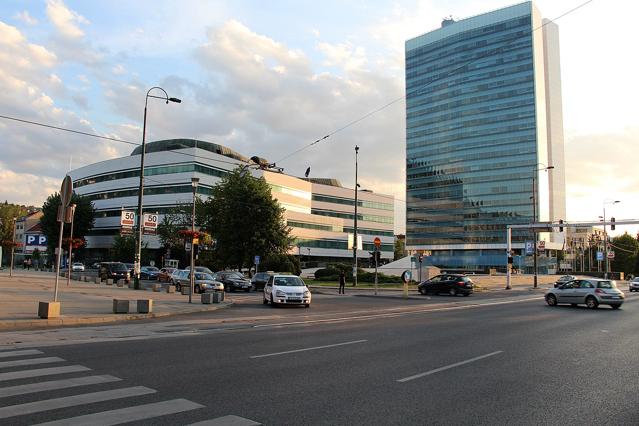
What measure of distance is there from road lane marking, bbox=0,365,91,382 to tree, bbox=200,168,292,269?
1771 inches

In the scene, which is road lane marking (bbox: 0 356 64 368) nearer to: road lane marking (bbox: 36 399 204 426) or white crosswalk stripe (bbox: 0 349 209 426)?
white crosswalk stripe (bbox: 0 349 209 426)

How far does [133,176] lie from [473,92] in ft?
338

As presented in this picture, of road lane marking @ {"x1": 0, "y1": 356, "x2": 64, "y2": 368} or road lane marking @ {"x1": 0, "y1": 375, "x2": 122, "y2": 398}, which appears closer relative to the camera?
road lane marking @ {"x1": 0, "y1": 375, "x2": 122, "y2": 398}

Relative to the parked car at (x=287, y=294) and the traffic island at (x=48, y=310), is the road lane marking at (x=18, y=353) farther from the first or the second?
the parked car at (x=287, y=294)

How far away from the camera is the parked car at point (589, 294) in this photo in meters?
23.5

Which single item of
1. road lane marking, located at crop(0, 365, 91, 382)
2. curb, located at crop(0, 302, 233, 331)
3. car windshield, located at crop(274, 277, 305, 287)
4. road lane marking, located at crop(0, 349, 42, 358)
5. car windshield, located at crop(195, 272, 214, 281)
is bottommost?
curb, located at crop(0, 302, 233, 331)

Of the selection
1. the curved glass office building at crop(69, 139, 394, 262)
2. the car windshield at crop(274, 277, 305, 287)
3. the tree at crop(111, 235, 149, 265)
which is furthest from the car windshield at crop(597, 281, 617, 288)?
the tree at crop(111, 235, 149, 265)

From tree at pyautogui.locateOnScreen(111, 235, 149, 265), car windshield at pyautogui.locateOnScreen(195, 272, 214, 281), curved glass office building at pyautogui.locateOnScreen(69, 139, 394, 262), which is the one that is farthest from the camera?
curved glass office building at pyautogui.locateOnScreen(69, 139, 394, 262)

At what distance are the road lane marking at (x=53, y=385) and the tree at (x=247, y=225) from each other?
45.8 meters

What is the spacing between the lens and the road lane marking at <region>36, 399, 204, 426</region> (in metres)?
5.22

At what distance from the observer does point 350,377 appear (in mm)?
7758

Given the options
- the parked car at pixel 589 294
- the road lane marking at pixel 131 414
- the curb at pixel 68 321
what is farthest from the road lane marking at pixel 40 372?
the parked car at pixel 589 294

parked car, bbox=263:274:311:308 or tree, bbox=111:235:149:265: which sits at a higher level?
tree, bbox=111:235:149:265

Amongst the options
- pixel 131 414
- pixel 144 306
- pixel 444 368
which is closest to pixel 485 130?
pixel 144 306
